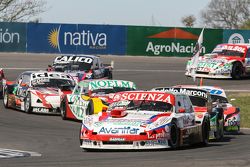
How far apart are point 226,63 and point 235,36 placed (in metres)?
15.2

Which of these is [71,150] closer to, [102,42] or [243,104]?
[243,104]

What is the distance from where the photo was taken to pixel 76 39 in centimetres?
5309

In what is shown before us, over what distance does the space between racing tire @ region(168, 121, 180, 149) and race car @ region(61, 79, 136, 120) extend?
6035 millimetres

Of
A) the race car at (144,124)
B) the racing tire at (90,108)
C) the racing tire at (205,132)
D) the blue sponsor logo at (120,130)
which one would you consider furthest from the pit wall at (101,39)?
the blue sponsor logo at (120,130)

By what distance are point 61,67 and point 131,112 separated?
57.8 ft

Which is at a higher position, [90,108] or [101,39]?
[101,39]

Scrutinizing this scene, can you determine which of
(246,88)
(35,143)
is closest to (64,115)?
(35,143)

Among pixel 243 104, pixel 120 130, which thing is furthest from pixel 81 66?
pixel 120 130

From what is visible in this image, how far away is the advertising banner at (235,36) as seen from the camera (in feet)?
179

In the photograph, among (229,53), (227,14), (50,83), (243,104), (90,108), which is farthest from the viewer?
(227,14)

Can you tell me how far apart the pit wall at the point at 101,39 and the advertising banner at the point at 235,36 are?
1.11ft

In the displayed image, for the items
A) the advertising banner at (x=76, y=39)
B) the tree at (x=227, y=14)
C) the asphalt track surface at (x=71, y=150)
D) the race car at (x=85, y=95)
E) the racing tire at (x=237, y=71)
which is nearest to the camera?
the asphalt track surface at (x=71, y=150)

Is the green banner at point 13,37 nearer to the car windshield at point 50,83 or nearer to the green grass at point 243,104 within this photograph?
the green grass at point 243,104

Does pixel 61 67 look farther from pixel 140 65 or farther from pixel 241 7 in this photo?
pixel 241 7
